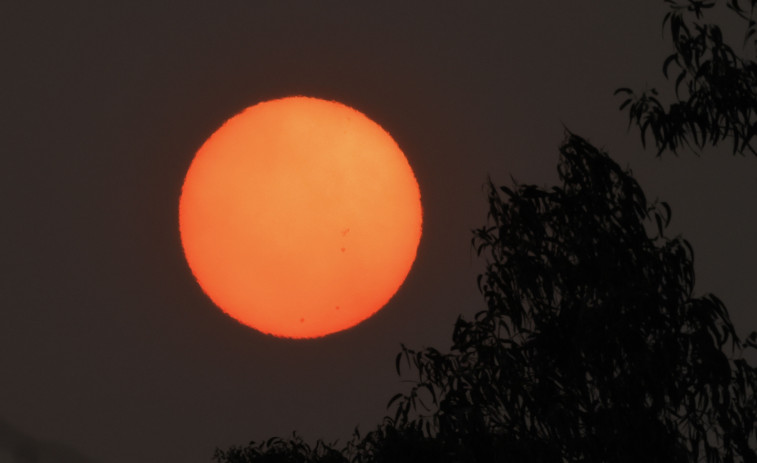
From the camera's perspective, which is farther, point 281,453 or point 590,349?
point 281,453

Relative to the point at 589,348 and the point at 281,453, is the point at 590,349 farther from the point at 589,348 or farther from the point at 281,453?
the point at 281,453

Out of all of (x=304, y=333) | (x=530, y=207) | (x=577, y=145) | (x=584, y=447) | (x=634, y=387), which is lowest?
(x=584, y=447)

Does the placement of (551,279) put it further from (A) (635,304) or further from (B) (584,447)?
(B) (584,447)

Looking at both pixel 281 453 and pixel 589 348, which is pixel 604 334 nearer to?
pixel 589 348

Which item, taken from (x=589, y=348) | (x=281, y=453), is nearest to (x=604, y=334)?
(x=589, y=348)

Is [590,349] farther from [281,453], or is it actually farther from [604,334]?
[281,453]

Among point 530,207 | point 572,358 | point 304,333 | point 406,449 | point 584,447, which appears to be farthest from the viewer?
point 304,333

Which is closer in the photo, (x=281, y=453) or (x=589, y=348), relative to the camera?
(x=589, y=348)

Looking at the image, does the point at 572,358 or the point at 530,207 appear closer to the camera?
the point at 572,358

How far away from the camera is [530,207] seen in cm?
1045

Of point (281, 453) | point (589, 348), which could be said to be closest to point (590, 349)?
point (589, 348)

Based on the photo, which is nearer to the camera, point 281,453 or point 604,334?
point 604,334

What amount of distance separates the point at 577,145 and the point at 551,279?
1.92 meters

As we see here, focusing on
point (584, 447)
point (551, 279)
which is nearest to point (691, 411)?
point (584, 447)
